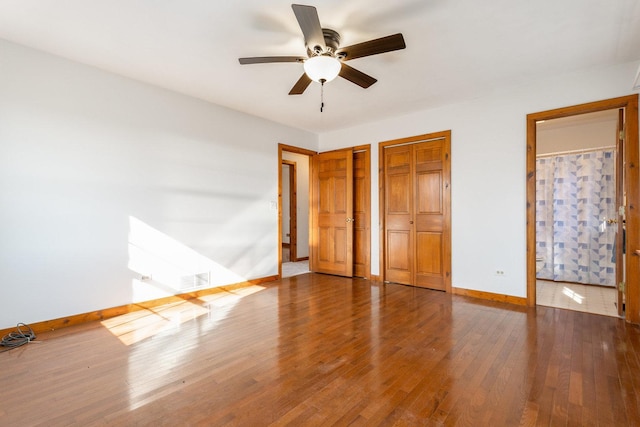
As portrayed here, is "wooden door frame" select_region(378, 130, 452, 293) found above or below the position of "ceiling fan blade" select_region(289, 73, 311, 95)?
below

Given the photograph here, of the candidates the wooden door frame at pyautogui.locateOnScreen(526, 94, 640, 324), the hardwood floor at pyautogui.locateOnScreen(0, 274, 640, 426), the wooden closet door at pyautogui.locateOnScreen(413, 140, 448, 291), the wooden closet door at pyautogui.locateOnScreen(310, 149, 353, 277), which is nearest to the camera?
the hardwood floor at pyautogui.locateOnScreen(0, 274, 640, 426)

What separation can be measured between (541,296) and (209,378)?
14.2 ft

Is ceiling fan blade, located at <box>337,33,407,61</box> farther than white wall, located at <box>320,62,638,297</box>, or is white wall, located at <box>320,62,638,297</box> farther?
white wall, located at <box>320,62,638,297</box>

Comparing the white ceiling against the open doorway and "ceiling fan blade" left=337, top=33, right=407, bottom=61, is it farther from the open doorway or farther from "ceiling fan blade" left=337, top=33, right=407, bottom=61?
the open doorway

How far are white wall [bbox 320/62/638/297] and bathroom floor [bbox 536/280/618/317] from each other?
0.60 metres

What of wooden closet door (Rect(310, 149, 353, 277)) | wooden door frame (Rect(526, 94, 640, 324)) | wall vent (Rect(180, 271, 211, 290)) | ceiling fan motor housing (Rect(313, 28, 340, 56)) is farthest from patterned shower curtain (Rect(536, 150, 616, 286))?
wall vent (Rect(180, 271, 211, 290))

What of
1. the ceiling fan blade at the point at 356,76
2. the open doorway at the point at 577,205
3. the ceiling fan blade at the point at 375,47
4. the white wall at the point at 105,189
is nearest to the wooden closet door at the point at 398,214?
the open doorway at the point at 577,205

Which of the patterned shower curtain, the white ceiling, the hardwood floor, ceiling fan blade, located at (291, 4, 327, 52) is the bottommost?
the hardwood floor

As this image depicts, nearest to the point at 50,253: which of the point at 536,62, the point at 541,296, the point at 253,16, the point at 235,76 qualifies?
the point at 235,76

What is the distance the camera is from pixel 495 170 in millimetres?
3943

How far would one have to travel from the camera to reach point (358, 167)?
17.8ft

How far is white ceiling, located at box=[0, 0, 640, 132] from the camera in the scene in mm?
2297

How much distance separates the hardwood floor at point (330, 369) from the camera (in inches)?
66.1

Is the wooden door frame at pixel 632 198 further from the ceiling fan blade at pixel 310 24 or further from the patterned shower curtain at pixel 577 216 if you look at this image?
the ceiling fan blade at pixel 310 24
